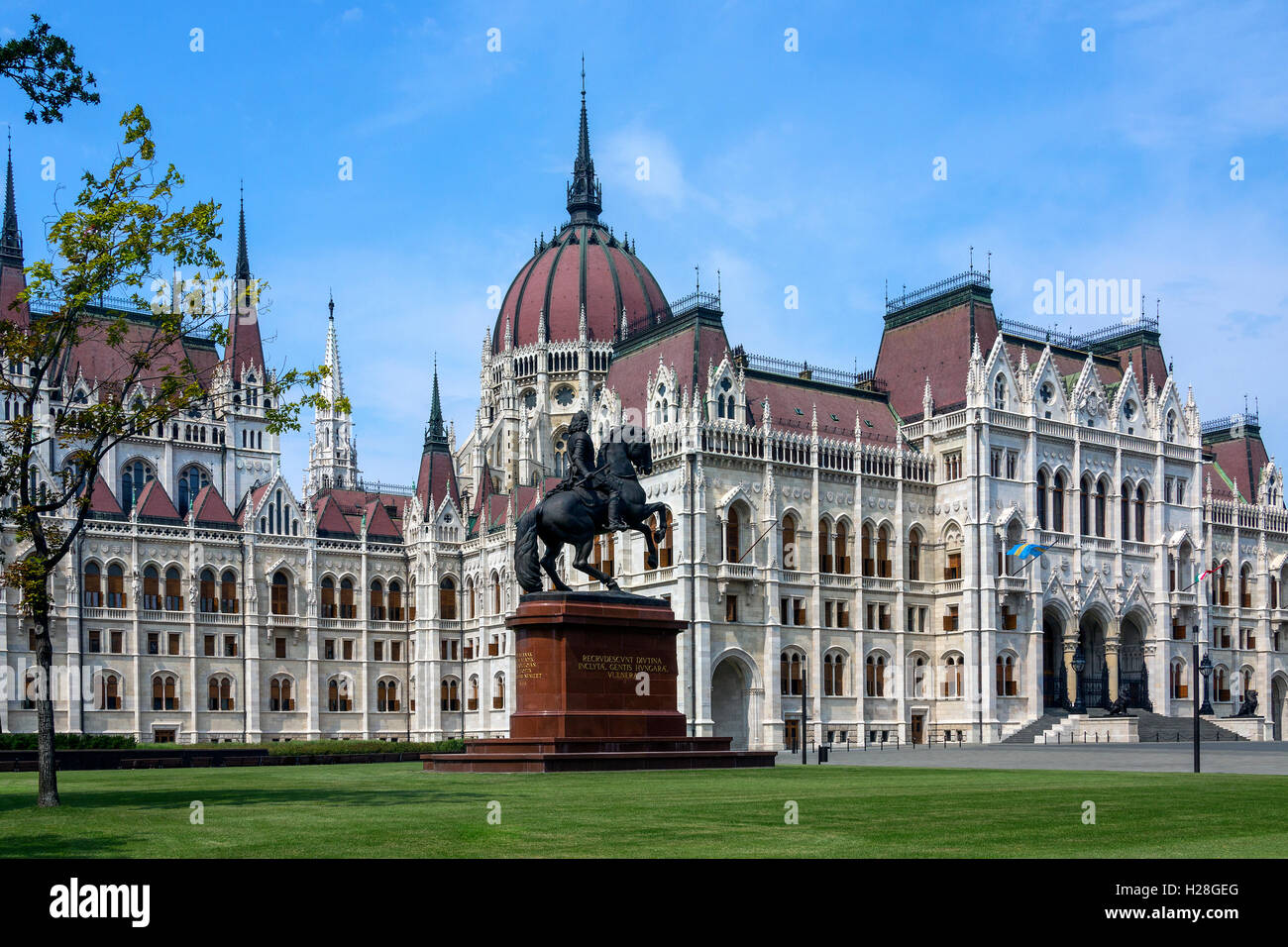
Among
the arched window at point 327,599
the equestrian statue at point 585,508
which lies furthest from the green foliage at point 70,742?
the arched window at point 327,599

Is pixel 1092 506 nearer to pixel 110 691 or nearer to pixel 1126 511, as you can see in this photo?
pixel 1126 511

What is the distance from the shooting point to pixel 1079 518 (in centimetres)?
8462

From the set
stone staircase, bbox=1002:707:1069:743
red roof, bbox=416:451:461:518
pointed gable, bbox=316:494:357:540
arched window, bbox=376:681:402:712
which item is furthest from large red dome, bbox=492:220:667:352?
stone staircase, bbox=1002:707:1069:743

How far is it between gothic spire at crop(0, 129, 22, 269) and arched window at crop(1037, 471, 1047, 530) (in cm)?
6769

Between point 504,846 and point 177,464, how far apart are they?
88353 mm

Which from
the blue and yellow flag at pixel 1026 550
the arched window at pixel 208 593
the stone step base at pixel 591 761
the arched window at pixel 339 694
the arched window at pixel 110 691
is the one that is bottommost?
the arched window at pixel 339 694

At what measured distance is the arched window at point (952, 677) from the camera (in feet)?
267

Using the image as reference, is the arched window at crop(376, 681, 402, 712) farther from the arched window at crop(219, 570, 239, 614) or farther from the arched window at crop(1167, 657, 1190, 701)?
the arched window at crop(1167, 657, 1190, 701)

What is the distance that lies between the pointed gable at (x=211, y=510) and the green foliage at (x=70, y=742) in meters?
29.9

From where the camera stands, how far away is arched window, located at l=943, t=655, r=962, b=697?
8125 centimetres

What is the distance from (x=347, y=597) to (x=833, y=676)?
114 ft

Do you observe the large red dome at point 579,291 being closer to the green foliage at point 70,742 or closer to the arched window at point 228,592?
the arched window at point 228,592
